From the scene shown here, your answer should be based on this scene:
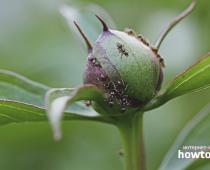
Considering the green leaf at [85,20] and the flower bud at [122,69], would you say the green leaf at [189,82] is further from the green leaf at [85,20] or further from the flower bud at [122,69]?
the green leaf at [85,20]

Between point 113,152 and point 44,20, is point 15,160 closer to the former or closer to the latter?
point 113,152

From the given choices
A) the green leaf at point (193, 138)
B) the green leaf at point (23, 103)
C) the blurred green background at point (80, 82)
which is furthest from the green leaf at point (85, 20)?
the blurred green background at point (80, 82)

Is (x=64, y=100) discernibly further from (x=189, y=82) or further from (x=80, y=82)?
(x=80, y=82)

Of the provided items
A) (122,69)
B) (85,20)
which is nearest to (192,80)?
(122,69)

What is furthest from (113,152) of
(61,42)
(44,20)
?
(44,20)

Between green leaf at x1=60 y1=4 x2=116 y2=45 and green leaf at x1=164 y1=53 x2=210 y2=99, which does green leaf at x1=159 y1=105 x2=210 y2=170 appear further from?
green leaf at x1=60 y1=4 x2=116 y2=45

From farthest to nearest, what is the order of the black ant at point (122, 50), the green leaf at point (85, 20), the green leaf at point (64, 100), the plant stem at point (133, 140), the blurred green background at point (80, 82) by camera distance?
the blurred green background at point (80, 82) < the green leaf at point (85, 20) < the plant stem at point (133, 140) < the black ant at point (122, 50) < the green leaf at point (64, 100)

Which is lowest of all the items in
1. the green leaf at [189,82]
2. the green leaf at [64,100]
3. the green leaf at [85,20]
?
the green leaf at [64,100]
